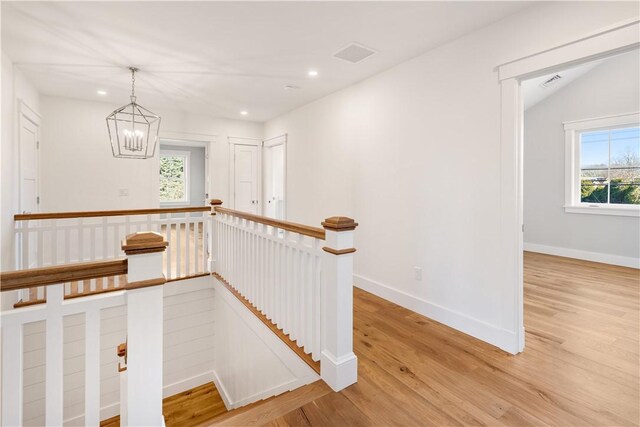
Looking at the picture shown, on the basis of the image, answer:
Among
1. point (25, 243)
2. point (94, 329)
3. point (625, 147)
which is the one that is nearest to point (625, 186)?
point (625, 147)

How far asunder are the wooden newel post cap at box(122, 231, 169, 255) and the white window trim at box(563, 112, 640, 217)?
6.23m

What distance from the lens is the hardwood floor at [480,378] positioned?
5.31ft

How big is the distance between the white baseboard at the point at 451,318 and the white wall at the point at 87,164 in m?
3.77

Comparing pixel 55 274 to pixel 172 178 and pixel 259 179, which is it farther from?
pixel 172 178

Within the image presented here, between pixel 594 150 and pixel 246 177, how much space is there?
604cm

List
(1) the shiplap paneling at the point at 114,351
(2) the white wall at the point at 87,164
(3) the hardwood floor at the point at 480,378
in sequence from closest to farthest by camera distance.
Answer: (3) the hardwood floor at the point at 480,378, (1) the shiplap paneling at the point at 114,351, (2) the white wall at the point at 87,164

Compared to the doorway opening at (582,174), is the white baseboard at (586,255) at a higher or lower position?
lower

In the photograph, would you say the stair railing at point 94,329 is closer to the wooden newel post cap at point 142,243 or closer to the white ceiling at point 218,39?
the wooden newel post cap at point 142,243

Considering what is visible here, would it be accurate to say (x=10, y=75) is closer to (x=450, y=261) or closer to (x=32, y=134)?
(x=32, y=134)

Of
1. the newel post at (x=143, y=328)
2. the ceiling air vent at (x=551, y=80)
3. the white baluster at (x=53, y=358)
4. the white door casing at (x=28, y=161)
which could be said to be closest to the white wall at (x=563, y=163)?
the ceiling air vent at (x=551, y=80)

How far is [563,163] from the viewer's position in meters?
5.29

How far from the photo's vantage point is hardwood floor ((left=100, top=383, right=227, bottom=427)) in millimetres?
3281

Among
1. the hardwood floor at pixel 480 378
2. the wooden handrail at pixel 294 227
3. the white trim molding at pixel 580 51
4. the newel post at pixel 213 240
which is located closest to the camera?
the hardwood floor at pixel 480 378

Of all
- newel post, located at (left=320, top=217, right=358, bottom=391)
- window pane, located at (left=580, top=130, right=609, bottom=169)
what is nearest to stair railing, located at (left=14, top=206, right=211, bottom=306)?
newel post, located at (left=320, top=217, right=358, bottom=391)
